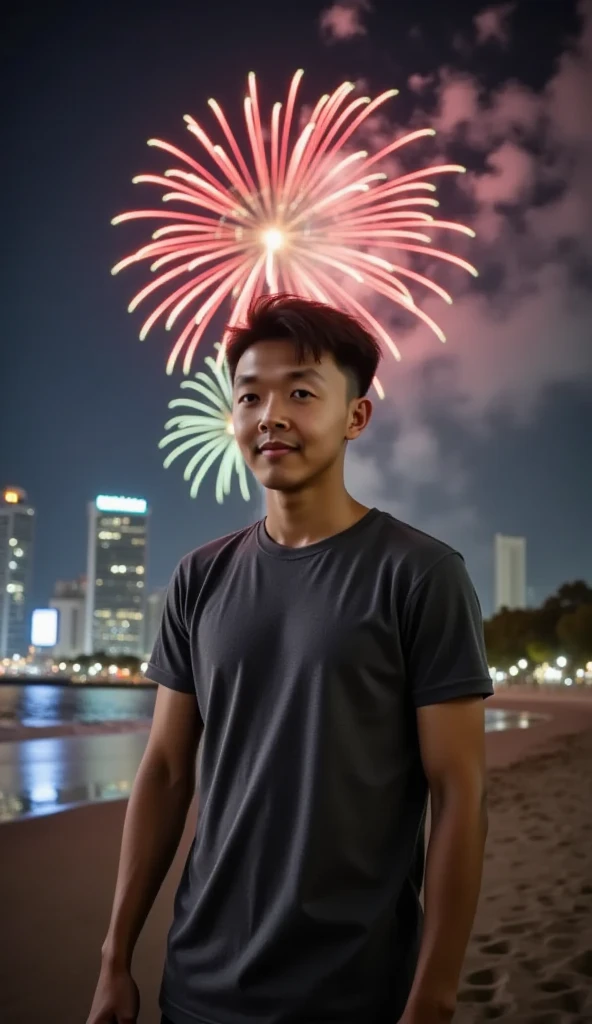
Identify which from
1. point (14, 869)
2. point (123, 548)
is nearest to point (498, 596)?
point (123, 548)

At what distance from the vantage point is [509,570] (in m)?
130

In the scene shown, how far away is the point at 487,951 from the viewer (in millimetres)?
4609

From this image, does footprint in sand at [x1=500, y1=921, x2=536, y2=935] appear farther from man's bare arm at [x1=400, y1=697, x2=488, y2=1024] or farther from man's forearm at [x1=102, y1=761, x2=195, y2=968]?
man's bare arm at [x1=400, y1=697, x2=488, y2=1024]

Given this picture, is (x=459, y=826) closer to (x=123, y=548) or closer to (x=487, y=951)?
(x=487, y=951)

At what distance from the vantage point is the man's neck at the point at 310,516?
6.41 feet

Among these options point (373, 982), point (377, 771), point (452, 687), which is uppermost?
point (452, 687)

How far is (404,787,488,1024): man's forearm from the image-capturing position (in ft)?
5.23

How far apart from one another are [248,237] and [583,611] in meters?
42.1

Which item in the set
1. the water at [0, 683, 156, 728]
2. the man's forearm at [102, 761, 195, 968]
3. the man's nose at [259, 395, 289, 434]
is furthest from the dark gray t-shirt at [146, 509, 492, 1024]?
the water at [0, 683, 156, 728]

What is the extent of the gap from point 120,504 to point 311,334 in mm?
163567

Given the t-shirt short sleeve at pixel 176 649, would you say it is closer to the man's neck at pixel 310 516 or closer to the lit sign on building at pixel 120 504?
the man's neck at pixel 310 516

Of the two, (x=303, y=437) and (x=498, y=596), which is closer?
(x=303, y=437)

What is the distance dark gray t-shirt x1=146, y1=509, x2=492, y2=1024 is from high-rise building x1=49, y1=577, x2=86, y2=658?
566ft

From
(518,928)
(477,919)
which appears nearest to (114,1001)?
(518,928)
